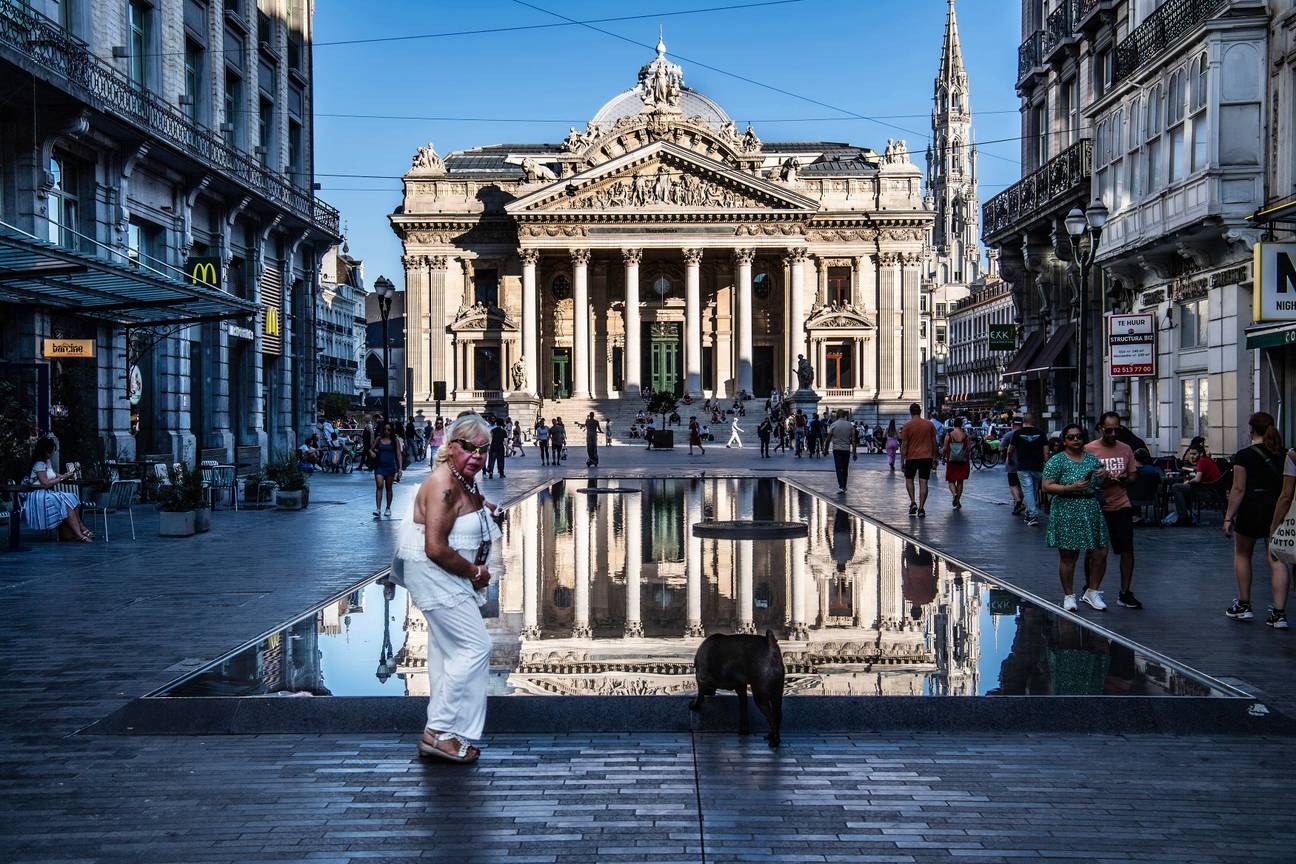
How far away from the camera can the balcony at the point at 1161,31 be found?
66.6ft

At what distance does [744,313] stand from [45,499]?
55.6 meters

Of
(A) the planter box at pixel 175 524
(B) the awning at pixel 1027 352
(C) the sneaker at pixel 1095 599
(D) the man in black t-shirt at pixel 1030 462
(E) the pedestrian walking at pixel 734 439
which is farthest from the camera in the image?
(E) the pedestrian walking at pixel 734 439

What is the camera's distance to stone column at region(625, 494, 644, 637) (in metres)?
10.1

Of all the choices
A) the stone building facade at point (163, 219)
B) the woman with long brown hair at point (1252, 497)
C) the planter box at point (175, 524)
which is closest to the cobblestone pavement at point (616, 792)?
the woman with long brown hair at point (1252, 497)

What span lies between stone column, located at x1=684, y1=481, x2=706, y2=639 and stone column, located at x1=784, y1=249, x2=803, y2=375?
159 ft

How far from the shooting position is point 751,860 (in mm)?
4988

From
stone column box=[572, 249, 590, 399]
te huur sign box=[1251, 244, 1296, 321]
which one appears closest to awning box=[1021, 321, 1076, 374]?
te huur sign box=[1251, 244, 1296, 321]

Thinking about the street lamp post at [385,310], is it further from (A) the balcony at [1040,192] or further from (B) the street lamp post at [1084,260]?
(A) the balcony at [1040,192]

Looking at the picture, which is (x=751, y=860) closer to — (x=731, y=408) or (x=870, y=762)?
(x=870, y=762)

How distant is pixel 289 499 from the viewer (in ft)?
70.7

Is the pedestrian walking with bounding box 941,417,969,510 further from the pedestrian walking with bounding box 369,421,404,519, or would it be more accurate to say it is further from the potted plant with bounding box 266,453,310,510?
the potted plant with bounding box 266,453,310,510

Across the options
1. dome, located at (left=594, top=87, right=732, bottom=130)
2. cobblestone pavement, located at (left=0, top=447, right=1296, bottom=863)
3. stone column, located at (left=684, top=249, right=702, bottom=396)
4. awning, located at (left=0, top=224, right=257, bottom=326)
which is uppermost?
dome, located at (left=594, top=87, right=732, bottom=130)

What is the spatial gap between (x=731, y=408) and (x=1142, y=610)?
55.7m

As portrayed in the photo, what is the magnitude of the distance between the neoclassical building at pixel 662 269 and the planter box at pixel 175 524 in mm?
51090
